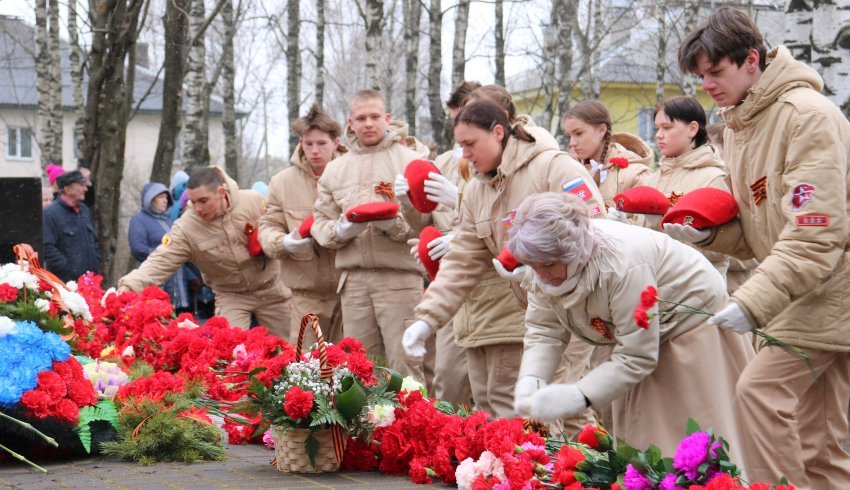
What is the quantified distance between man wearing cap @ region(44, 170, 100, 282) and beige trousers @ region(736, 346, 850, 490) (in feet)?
27.5

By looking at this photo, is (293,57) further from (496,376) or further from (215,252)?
(496,376)

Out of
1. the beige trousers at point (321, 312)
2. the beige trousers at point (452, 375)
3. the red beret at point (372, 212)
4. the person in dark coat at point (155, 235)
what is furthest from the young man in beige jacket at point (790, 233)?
the person in dark coat at point (155, 235)

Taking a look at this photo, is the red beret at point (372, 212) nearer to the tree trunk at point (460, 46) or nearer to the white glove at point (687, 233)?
the white glove at point (687, 233)

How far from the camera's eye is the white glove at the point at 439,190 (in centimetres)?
718

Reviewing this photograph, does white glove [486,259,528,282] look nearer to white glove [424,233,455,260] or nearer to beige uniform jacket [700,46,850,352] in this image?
white glove [424,233,455,260]

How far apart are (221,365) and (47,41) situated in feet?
45.9

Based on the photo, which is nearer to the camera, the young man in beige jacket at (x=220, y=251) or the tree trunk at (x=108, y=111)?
the young man in beige jacket at (x=220, y=251)

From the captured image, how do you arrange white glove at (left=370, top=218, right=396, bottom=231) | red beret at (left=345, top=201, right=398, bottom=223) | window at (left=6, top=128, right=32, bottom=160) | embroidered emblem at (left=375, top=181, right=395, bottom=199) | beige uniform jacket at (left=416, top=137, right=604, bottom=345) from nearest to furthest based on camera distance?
beige uniform jacket at (left=416, top=137, right=604, bottom=345) < red beret at (left=345, top=201, right=398, bottom=223) < white glove at (left=370, top=218, right=396, bottom=231) < embroidered emblem at (left=375, top=181, right=395, bottom=199) < window at (left=6, top=128, right=32, bottom=160)

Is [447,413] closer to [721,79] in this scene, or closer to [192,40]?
[721,79]

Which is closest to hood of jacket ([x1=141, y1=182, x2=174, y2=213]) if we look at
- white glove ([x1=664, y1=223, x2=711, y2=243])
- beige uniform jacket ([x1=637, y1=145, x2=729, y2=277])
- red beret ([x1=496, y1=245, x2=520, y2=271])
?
beige uniform jacket ([x1=637, y1=145, x2=729, y2=277])

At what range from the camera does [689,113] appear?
713cm

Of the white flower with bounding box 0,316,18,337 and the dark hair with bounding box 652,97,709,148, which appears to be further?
the dark hair with bounding box 652,97,709,148

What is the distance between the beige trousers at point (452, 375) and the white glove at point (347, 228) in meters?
1.21

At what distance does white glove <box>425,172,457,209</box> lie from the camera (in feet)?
23.5
